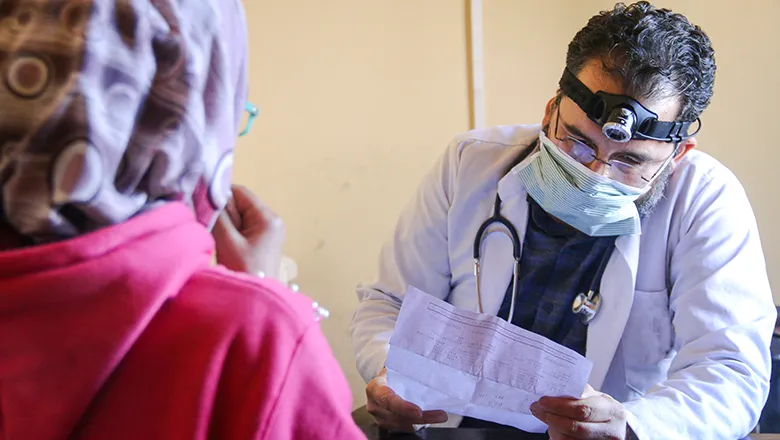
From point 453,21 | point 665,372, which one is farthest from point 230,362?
point 453,21

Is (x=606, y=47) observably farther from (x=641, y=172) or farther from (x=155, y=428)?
(x=155, y=428)

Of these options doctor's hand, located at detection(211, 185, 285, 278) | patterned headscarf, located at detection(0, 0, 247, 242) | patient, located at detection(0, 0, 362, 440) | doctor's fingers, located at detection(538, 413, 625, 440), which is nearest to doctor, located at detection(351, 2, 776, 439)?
doctor's fingers, located at detection(538, 413, 625, 440)

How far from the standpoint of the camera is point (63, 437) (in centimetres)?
50

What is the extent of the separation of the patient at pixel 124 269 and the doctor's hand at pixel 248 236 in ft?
0.56

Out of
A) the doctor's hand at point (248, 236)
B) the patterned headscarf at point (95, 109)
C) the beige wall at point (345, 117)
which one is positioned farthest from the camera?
the beige wall at point (345, 117)

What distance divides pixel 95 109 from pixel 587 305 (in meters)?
1.07

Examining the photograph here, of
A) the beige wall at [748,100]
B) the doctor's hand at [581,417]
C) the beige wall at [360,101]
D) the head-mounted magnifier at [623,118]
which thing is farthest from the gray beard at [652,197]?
the beige wall at [360,101]

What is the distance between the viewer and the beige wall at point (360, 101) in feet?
7.01

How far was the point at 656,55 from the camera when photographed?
46.5 inches

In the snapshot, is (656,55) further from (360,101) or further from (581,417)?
(360,101)

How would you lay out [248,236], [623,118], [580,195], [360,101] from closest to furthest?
[248,236] → [623,118] → [580,195] → [360,101]

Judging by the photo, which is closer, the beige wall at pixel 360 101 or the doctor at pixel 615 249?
the doctor at pixel 615 249

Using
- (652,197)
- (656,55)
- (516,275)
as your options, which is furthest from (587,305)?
(656,55)

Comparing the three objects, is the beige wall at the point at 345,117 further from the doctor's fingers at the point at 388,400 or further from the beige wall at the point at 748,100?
the doctor's fingers at the point at 388,400
